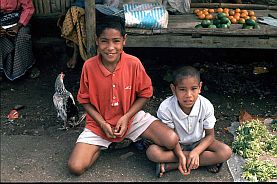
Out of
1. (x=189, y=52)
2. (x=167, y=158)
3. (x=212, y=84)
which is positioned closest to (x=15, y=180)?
(x=167, y=158)

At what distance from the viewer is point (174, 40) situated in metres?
4.51

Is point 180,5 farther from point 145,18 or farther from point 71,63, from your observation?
point 71,63

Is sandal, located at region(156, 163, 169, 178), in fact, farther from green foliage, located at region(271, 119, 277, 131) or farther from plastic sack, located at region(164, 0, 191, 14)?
plastic sack, located at region(164, 0, 191, 14)

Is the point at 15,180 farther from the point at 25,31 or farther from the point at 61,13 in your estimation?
the point at 61,13

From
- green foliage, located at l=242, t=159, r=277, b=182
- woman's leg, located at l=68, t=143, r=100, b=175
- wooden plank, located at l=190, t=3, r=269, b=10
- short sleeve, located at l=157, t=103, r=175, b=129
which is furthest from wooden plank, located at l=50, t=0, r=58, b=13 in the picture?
green foliage, located at l=242, t=159, r=277, b=182

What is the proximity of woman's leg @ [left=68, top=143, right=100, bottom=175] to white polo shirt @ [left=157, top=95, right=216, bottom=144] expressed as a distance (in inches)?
26.3

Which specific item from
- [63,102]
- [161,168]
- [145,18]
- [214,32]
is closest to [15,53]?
[63,102]

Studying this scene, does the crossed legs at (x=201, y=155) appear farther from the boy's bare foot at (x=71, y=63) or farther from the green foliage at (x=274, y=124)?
the boy's bare foot at (x=71, y=63)

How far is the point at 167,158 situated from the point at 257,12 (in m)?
3.04

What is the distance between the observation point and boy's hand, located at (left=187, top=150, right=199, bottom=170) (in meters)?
3.37

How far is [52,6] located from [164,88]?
2.04m

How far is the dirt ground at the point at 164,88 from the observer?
4.29m

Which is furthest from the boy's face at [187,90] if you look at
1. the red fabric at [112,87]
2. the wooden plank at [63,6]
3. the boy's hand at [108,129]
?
the wooden plank at [63,6]

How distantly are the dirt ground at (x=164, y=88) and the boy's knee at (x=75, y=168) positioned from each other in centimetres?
25
